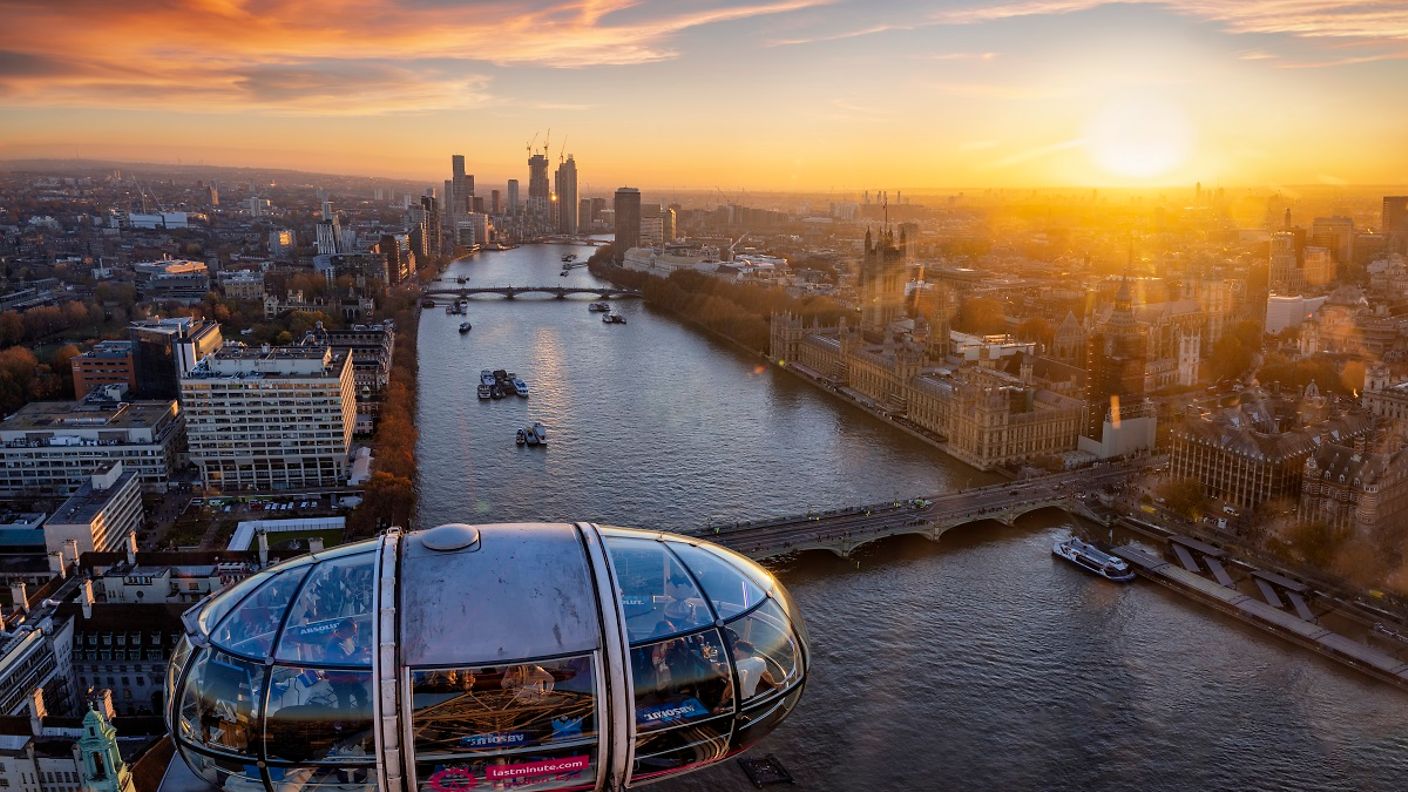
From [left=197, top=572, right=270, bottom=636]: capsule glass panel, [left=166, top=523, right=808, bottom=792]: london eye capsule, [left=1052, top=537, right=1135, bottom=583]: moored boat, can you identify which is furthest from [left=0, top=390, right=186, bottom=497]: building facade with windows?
Result: [left=166, top=523, right=808, bottom=792]: london eye capsule

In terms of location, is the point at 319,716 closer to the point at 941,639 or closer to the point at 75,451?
the point at 941,639

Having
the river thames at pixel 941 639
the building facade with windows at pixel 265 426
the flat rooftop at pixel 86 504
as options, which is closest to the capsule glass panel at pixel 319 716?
the river thames at pixel 941 639

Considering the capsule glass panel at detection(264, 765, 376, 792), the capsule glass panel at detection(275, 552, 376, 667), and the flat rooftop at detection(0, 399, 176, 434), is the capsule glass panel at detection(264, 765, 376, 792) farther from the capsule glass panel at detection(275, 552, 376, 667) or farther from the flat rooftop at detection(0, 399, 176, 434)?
Answer: the flat rooftop at detection(0, 399, 176, 434)

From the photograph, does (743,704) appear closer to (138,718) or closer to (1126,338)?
(138,718)

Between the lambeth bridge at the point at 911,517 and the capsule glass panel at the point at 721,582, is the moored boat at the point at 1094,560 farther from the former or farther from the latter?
the capsule glass panel at the point at 721,582

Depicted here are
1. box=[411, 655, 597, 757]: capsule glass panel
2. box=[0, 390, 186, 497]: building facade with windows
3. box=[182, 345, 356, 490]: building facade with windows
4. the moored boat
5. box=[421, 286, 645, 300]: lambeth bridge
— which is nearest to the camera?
box=[411, 655, 597, 757]: capsule glass panel

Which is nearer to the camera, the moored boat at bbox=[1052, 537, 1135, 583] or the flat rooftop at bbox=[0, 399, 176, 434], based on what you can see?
the moored boat at bbox=[1052, 537, 1135, 583]
